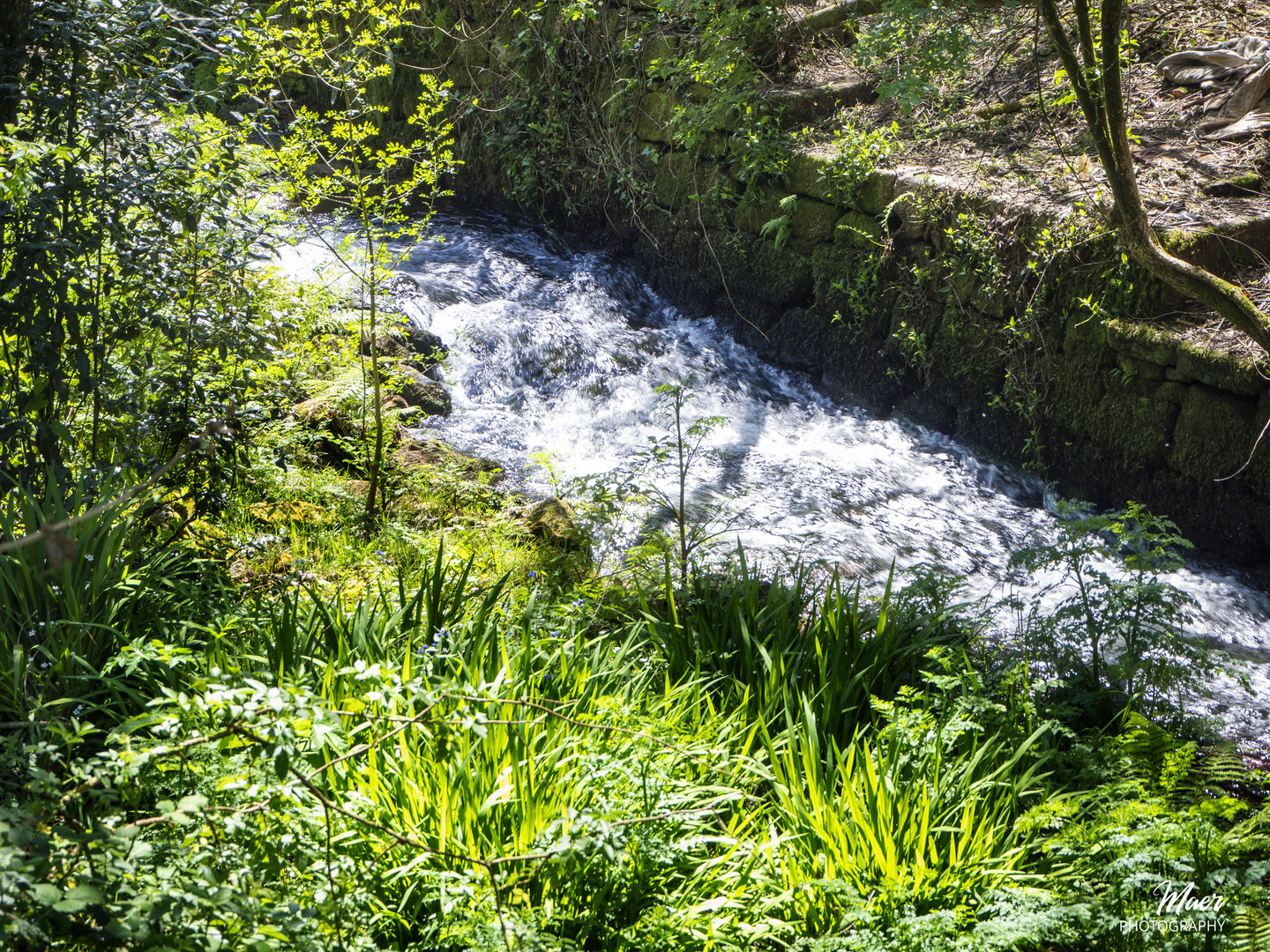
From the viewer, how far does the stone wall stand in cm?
530

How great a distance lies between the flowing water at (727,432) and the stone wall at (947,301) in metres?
0.33

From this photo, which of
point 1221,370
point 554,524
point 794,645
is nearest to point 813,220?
point 1221,370

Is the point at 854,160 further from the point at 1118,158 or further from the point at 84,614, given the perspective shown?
the point at 84,614

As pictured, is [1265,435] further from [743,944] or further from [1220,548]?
[743,944]

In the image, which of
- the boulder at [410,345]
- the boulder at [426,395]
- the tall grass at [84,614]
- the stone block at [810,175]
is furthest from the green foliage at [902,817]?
the stone block at [810,175]

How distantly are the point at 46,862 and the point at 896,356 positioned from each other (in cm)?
669

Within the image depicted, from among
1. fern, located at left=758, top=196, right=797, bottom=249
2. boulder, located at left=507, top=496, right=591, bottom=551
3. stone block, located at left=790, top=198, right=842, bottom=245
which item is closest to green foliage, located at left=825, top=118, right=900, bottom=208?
stone block, located at left=790, top=198, right=842, bottom=245

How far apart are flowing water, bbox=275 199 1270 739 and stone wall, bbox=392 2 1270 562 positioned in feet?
1.08

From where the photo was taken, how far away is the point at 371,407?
5.07 m

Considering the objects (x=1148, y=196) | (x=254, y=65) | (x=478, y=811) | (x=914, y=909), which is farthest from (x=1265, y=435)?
(x=254, y=65)

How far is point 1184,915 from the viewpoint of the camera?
77.0 inches

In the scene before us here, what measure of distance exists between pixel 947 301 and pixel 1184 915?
531 cm

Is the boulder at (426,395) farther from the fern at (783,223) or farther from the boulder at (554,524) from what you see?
the fern at (783,223)

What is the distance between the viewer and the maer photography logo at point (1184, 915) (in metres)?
1.93
